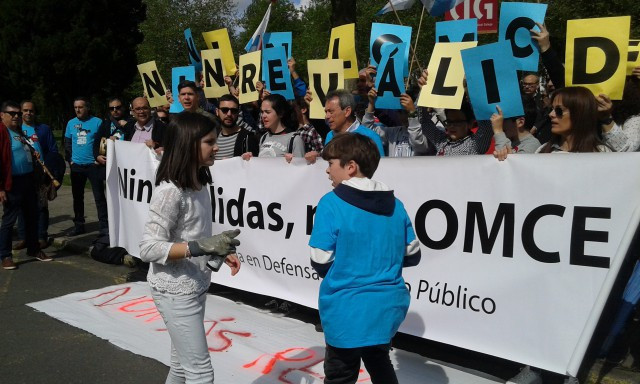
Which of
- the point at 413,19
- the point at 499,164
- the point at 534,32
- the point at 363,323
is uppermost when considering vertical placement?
the point at 413,19

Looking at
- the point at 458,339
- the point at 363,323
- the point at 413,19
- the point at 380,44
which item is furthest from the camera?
the point at 413,19

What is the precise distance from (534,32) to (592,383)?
2.34 metres

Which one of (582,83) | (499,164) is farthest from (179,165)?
(582,83)

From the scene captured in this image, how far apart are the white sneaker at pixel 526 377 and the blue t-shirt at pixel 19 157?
5971 millimetres

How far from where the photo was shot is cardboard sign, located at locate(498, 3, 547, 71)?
13.8 feet

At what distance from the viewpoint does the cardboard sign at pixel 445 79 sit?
169 inches

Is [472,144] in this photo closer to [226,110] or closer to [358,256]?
[358,256]

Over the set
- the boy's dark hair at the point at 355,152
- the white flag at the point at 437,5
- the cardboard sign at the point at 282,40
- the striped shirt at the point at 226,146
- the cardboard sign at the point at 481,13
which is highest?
the cardboard sign at the point at 481,13

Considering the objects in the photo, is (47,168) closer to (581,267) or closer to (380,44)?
(380,44)

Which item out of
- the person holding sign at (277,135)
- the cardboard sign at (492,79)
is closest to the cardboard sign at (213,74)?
the person holding sign at (277,135)

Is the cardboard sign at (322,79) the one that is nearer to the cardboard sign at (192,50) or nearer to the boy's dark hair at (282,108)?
the boy's dark hair at (282,108)

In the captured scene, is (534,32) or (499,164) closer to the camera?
(499,164)

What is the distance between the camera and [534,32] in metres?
4.23

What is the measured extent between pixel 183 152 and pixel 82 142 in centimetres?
628
